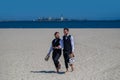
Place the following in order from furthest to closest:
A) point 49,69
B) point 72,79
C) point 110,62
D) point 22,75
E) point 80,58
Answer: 1. point 80,58
2. point 110,62
3. point 49,69
4. point 22,75
5. point 72,79

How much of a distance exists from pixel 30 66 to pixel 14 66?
0.56 meters

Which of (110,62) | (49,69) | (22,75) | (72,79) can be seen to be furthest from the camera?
(110,62)

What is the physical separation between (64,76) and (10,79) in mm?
1545

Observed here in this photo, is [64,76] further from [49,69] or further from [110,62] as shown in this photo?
[110,62]

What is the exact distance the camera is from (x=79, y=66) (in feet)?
45.9

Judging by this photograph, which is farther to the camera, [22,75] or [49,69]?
[49,69]

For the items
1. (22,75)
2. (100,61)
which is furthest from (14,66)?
(100,61)

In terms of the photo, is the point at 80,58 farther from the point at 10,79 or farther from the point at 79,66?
the point at 10,79

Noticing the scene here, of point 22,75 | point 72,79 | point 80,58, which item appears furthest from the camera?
point 80,58

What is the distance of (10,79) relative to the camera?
11.4 m

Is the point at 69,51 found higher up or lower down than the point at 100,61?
higher up

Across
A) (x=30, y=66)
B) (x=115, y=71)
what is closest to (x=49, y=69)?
(x=30, y=66)

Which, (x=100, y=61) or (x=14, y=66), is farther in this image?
(x=100, y=61)

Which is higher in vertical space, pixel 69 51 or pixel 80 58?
pixel 69 51
